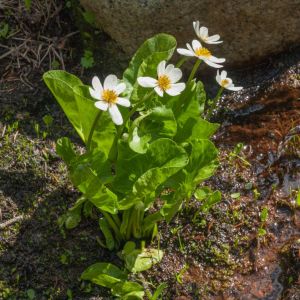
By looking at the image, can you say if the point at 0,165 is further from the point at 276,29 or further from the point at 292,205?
the point at 276,29

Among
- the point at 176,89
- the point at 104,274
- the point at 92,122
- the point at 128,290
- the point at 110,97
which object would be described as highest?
the point at 110,97

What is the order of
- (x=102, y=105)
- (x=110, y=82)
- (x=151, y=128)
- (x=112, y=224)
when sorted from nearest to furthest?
(x=102, y=105), (x=110, y=82), (x=151, y=128), (x=112, y=224)

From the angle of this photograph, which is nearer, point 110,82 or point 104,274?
point 110,82

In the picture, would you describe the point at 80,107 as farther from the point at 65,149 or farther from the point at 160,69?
the point at 160,69

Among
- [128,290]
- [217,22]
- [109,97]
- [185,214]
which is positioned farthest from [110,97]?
[217,22]

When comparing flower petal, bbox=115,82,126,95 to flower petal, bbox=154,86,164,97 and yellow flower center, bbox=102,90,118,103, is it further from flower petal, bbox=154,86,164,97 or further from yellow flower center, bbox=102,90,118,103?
flower petal, bbox=154,86,164,97

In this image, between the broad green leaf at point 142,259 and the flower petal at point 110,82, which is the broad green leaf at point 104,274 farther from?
the flower petal at point 110,82
